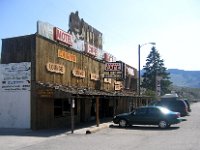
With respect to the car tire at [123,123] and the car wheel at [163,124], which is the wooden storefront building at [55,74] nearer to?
the car tire at [123,123]

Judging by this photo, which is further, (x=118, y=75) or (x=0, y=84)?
(x=118, y=75)

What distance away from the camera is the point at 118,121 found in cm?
2794

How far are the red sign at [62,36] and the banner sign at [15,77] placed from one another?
351 cm

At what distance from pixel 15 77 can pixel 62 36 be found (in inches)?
190

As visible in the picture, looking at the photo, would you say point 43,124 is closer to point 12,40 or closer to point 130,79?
point 12,40

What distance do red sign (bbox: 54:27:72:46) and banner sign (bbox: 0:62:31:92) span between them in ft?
11.5

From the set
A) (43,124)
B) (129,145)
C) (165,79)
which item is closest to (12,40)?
(43,124)

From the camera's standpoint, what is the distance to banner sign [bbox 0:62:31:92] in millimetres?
24688

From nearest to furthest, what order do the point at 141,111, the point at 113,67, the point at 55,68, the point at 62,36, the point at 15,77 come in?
the point at 15,77 < the point at 55,68 < the point at 141,111 < the point at 62,36 < the point at 113,67

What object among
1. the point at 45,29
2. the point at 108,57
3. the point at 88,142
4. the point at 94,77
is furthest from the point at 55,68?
the point at 108,57

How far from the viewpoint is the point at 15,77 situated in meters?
25.1

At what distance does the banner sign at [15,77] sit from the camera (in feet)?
81.0

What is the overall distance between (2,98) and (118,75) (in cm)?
1311

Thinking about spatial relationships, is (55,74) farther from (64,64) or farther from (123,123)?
(123,123)
